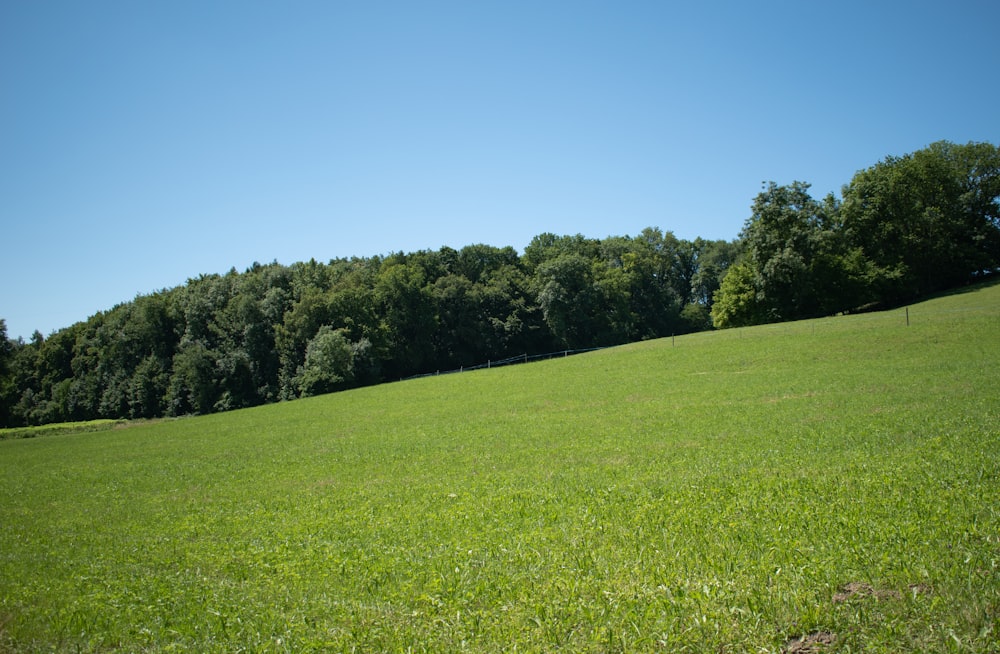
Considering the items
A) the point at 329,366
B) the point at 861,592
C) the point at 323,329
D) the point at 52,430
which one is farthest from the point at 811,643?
the point at 52,430

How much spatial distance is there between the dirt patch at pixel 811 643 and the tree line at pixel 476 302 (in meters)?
62.4

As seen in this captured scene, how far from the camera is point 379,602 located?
7215mm

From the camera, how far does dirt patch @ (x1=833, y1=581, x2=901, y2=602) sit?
5.79 metres

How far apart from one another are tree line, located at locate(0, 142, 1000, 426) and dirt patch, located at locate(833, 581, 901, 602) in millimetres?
62107

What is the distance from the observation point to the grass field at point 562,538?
589cm

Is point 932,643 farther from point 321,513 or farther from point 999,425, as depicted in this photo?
point 999,425

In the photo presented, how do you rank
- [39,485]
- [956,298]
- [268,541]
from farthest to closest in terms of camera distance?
[956,298] → [39,485] → [268,541]

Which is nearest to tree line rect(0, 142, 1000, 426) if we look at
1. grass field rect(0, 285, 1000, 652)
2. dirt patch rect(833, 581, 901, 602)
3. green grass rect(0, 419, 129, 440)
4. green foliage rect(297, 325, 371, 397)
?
green foliage rect(297, 325, 371, 397)

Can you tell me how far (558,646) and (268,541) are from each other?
24.4ft

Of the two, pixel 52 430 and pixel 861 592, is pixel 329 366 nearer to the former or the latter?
pixel 52 430

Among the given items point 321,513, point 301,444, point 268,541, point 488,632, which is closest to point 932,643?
point 488,632

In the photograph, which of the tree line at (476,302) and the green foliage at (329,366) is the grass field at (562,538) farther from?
the tree line at (476,302)

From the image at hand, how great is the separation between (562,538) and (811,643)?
421cm

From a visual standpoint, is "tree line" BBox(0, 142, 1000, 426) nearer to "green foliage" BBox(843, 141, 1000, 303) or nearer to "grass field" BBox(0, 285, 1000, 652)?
"green foliage" BBox(843, 141, 1000, 303)
